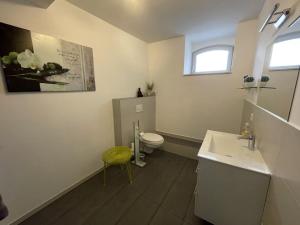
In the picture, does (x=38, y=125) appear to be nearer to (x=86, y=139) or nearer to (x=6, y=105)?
(x=6, y=105)

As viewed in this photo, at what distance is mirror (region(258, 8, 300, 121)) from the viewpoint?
28.7 inches

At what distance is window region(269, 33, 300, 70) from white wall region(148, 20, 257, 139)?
1002 mm

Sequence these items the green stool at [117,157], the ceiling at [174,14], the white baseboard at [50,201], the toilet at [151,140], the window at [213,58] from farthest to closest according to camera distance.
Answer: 1. the window at [213,58]
2. the toilet at [151,140]
3. the green stool at [117,157]
4. the ceiling at [174,14]
5. the white baseboard at [50,201]

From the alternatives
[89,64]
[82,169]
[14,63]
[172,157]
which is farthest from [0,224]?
[172,157]

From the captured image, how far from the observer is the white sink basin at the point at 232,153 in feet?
3.12

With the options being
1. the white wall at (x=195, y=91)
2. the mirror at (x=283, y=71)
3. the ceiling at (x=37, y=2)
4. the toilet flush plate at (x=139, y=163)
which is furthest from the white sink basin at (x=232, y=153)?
the ceiling at (x=37, y=2)

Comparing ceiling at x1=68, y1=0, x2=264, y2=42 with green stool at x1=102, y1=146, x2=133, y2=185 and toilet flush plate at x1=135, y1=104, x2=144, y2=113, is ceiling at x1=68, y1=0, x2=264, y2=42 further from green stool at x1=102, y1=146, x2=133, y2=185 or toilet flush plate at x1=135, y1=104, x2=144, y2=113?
green stool at x1=102, y1=146, x2=133, y2=185

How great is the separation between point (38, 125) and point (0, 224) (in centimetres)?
93

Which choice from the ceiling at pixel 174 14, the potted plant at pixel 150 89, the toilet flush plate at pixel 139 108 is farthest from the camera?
the potted plant at pixel 150 89

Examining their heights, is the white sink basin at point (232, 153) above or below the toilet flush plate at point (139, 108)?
below

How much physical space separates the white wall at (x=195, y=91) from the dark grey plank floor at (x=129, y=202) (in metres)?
0.93

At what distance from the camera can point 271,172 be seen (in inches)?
33.3

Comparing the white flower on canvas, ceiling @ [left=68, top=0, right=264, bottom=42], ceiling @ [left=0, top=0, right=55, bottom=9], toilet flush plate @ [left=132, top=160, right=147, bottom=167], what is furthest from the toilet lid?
ceiling @ [left=0, top=0, right=55, bottom=9]

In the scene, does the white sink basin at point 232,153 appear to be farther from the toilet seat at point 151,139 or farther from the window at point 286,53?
the toilet seat at point 151,139
